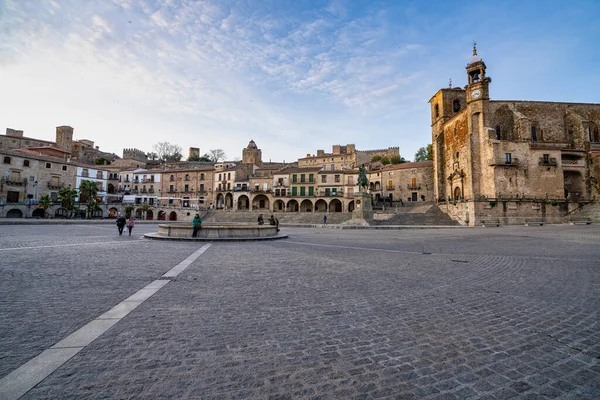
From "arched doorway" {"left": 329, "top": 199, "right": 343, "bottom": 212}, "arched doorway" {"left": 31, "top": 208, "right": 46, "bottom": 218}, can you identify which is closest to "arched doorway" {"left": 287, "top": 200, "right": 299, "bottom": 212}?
"arched doorway" {"left": 329, "top": 199, "right": 343, "bottom": 212}

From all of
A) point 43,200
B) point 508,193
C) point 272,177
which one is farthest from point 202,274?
point 272,177

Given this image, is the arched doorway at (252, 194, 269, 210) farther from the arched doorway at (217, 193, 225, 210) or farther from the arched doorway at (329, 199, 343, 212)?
the arched doorway at (329, 199, 343, 212)

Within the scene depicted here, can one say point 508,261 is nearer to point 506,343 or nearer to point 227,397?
point 506,343

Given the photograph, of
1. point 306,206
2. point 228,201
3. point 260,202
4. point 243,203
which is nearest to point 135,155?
point 228,201

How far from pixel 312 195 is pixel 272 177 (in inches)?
338

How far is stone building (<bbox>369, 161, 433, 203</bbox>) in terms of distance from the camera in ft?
149

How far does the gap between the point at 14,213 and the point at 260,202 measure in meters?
34.0

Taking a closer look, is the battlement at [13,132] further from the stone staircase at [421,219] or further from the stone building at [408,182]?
the stone staircase at [421,219]

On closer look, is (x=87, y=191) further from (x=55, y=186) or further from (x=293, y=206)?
(x=293, y=206)

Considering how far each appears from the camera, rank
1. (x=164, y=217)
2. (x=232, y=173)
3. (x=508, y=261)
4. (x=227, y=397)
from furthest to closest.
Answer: (x=232, y=173) → (x=164, y=217) → (x=508, y=261) → (x=227, y=397)

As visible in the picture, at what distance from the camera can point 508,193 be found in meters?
31.2

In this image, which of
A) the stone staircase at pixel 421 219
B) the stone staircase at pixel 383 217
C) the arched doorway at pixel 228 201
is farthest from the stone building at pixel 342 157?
the stone staircase at pixel 421 219

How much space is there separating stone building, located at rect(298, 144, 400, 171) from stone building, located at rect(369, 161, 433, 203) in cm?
1893

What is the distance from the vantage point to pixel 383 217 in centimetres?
3331
